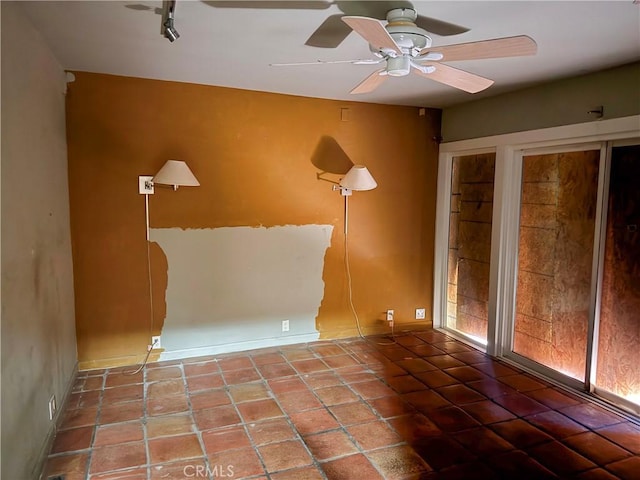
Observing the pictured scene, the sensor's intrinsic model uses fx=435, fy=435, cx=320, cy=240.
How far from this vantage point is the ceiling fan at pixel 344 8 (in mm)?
2057

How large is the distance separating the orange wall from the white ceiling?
0.30m

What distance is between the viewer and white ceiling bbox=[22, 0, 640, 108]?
2.15 m

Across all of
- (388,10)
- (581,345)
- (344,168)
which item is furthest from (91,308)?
(581,345)

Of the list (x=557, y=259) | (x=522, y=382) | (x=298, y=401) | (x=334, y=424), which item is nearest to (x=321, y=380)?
(x=298, y=401)

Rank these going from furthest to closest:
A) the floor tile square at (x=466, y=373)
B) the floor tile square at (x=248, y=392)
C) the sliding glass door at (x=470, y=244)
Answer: the sliding glass door at (x=470, y=244), the floor tile square at (x=466, y=373), the floor tile square at (x=248, y=392)

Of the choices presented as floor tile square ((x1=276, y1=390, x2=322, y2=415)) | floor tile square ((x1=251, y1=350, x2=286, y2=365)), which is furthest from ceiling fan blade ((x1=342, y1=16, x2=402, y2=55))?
floor tile square ((x1=251, y1=350, x2=286, y2=365))

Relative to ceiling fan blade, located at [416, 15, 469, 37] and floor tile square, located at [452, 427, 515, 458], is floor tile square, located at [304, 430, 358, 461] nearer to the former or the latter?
floor tile square, located at [452, 427, 515, 458]

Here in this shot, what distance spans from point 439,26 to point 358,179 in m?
1.79

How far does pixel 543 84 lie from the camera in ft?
11.3

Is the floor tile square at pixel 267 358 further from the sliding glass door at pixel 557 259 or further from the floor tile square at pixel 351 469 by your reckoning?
the sliding glass door at pixel 557 259

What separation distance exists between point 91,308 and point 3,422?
1.84 meters

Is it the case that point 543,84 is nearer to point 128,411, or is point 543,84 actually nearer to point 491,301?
point 491,301

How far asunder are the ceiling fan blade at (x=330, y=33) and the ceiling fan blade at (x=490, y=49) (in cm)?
49

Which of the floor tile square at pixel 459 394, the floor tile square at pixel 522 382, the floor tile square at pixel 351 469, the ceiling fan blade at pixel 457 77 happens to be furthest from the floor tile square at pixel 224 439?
the ceiling fan blade at pixel 457 77
